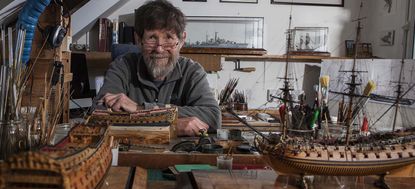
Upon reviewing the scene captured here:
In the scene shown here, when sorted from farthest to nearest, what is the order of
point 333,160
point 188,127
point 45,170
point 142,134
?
point 188,127, point 142,134, point 333,160, point 45,170

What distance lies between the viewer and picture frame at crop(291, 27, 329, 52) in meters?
3.27

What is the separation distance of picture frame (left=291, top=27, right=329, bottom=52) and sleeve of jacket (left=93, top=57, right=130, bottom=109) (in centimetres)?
172

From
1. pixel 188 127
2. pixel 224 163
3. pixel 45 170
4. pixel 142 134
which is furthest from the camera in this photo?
pixel 188 127

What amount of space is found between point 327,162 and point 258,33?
2.50 meters

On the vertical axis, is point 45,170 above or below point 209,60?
below

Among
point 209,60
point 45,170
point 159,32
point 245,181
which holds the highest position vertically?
point 159,32

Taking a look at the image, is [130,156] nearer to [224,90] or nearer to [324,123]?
[324,123]

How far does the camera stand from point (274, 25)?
326 cm

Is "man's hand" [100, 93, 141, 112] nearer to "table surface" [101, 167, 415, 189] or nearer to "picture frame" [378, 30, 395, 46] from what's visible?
"table surface" [101, 167, 415, 189]

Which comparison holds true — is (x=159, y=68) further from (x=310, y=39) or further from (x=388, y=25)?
(x=388, y=25)

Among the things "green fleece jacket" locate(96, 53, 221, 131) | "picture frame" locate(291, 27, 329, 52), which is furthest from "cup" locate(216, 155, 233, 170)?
"picture frame" locate(291, 27, 329, 52)

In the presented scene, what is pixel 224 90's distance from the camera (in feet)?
10.1

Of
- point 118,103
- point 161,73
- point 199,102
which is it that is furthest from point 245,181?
point 161,73

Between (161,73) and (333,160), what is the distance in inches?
46.4
